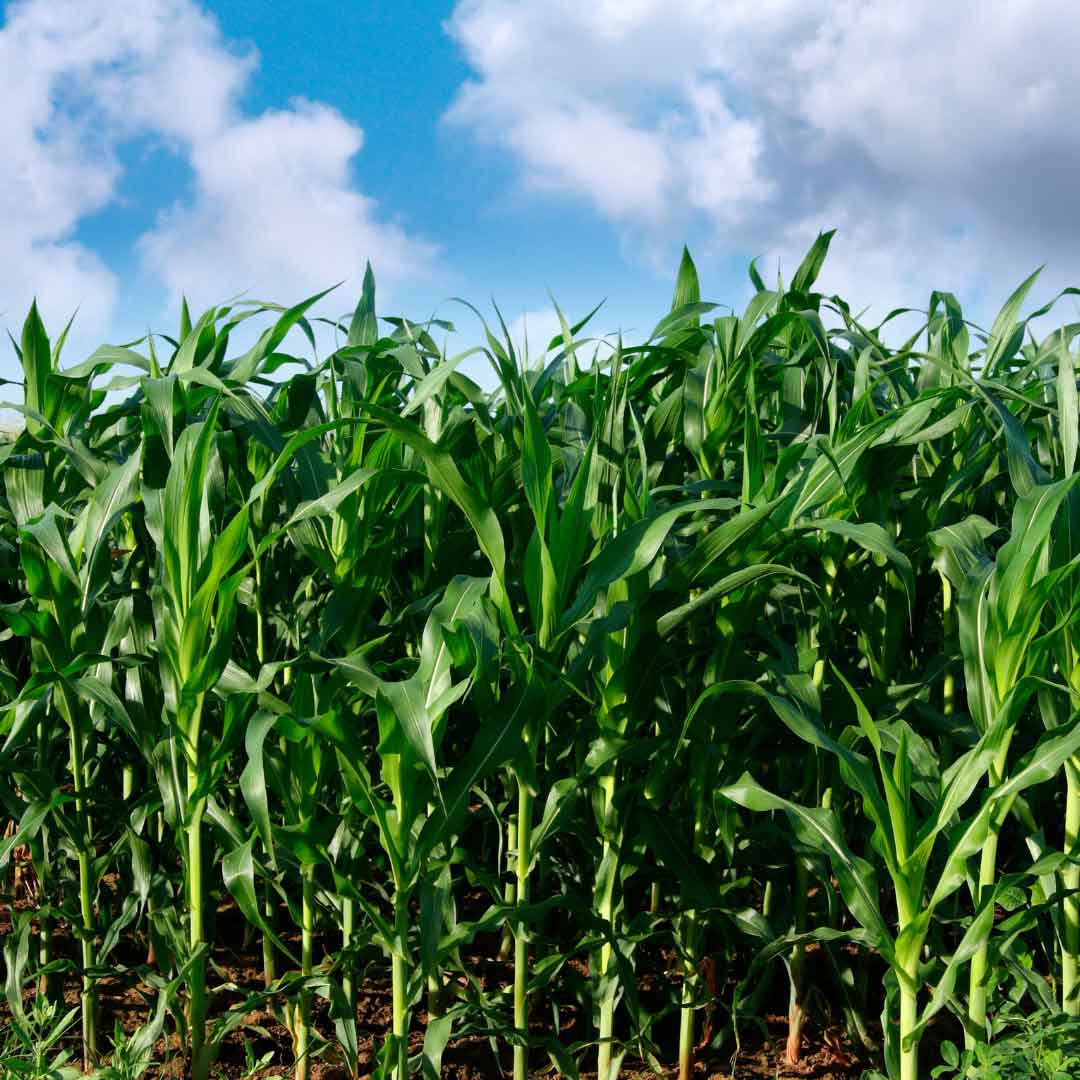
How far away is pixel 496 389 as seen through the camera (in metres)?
2.92

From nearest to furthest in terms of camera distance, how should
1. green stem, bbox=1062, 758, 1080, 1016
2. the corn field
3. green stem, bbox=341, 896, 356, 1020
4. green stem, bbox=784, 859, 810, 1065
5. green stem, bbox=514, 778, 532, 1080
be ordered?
the corn field → green stem, bbox=514, 778, 532, 1080 → green stem, bbox=1062, 758, 1080, 1016 → green stem, bbox=341, 896, 356, 1020 → green stem, bbox=784, 859, 810, 1065

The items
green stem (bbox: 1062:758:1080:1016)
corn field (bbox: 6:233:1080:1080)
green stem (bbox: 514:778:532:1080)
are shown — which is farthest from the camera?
green stem (bbox: 1062:758:1080:1016)

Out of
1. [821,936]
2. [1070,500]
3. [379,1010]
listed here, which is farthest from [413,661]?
[1070,500]

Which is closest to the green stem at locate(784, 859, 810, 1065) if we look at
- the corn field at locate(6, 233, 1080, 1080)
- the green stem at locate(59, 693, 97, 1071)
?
the corn field at locate(6, 233, 1080, 1080)

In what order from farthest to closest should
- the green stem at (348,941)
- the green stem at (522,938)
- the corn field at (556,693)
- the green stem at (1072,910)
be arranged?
the green stem at (348,941), the green stem at (1072,910), the green stem at (522,938), the corn field at (556,693)

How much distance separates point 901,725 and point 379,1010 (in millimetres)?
1447

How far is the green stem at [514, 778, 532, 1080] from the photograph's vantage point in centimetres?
184

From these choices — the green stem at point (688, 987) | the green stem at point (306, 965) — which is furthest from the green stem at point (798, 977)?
the green stem at point (306, 965)

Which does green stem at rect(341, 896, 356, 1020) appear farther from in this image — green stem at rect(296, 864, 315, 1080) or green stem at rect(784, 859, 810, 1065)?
green stem at rect(784, 859, 810, 1065)

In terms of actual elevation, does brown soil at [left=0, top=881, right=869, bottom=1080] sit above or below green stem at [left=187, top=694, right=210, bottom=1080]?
below

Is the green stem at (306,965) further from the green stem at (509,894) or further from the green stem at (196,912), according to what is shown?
the green stem at (509,894)

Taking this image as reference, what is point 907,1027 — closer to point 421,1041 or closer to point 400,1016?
point 400,1016

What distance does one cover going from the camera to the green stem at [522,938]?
6.03ft

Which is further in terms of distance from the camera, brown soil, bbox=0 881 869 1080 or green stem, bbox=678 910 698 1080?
brown soil, bbox=0 881 869 1080
